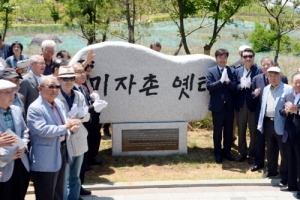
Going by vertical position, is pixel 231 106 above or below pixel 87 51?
below

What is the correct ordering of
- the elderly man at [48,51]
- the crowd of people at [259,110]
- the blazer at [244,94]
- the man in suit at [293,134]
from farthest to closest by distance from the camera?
the blazer at [244,94] < the elderly man at [48,51] < the crowd of people at [259,110] < the man in suit at [293,134]

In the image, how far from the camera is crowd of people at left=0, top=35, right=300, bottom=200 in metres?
3.43

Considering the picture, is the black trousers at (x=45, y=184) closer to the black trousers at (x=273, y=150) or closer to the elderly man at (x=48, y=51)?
the elderly man at (x=48, y=51)

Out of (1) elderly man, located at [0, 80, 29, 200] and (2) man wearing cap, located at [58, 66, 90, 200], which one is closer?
(1) elderly man, located at [0, 80, 29, 200]

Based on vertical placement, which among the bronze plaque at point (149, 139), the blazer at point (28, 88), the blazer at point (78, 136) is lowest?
the bronze plaque at point (149, 139)

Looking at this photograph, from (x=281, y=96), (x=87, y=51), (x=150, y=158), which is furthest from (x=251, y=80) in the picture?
(x=87, y=51)

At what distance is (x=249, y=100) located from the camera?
221 inches

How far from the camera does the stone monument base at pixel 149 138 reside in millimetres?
6004

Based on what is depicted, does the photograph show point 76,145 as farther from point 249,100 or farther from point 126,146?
point 249,100

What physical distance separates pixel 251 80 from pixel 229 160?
1.36 m

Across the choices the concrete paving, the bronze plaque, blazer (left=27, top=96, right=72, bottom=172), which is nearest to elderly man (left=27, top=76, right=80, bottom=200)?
blazer (left=27, top=96, right=72, bottom=172)

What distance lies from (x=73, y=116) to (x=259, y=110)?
2.88m

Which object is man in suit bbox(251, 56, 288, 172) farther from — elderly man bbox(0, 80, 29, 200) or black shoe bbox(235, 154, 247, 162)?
elderly man bbox(0, 80, 29, 200)

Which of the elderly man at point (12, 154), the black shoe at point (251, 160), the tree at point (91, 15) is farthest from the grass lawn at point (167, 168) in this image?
the tree at point (91, 15)
